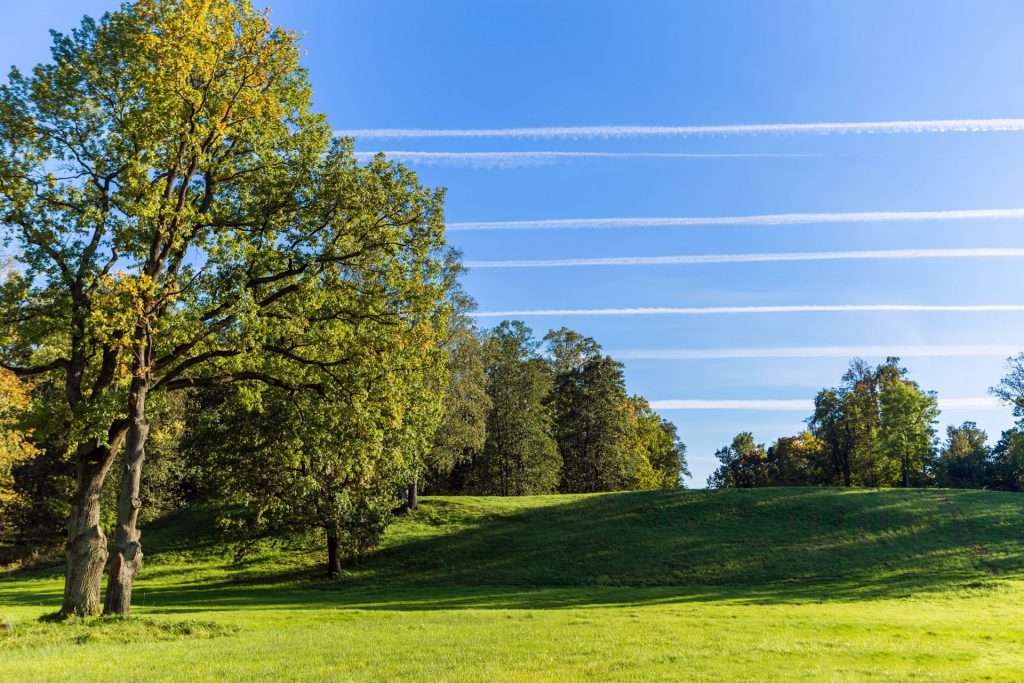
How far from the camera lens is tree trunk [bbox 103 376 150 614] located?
24.8 meters

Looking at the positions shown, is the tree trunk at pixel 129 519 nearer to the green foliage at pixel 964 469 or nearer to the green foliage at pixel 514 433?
the green foliage at pixel 514 433

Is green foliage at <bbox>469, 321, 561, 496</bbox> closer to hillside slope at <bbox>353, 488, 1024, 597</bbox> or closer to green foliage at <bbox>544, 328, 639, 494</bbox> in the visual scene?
green foliage at <bbox>544, 328, 639, 494</bbox>

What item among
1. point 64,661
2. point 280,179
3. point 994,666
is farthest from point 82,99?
point 994,666

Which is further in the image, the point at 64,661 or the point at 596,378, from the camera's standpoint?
the point at 596,378

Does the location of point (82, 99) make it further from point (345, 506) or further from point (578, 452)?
point (578, 452)

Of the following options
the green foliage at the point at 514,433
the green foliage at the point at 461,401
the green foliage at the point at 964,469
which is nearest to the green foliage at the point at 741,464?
the green foliage at the point at 964,469

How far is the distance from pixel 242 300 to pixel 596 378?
71.0 meters

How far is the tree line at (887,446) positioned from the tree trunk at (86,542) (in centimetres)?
8727

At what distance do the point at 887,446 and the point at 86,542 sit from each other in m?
88.3

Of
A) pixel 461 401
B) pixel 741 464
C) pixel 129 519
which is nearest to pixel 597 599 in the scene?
pixel 129 519

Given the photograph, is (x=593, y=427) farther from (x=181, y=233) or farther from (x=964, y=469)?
(x=181, y=233)

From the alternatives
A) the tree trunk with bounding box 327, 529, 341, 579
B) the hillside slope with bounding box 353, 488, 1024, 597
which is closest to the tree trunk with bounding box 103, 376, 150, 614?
the tree trunk with bounding box 327, 529, 341, 579

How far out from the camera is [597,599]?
37.5m

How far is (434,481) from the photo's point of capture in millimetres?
83938
